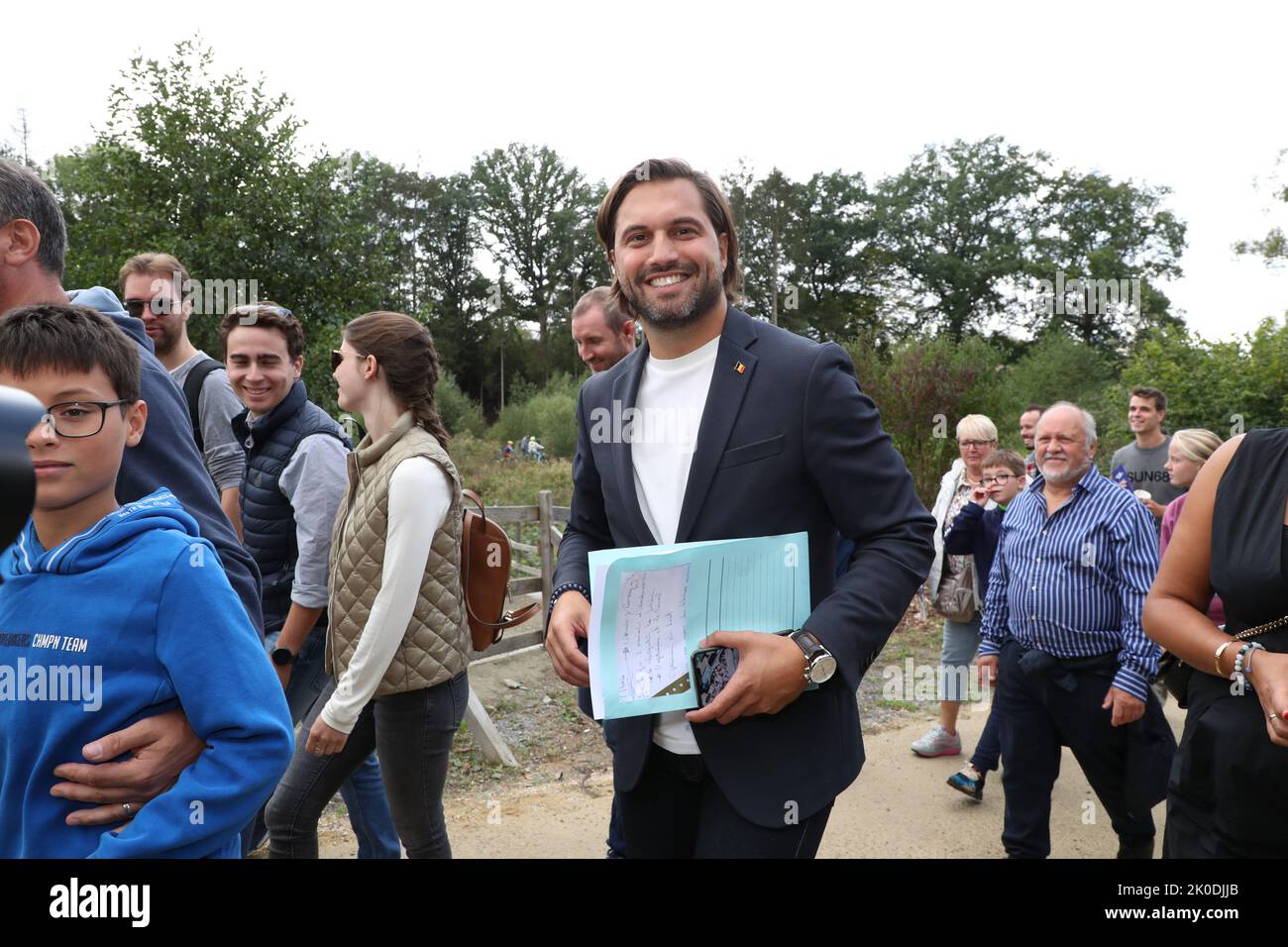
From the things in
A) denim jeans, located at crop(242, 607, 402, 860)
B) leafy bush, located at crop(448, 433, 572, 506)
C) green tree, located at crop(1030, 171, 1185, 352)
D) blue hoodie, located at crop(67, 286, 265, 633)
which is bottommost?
leafy bush, located at crop(448, 433, 572, 506)

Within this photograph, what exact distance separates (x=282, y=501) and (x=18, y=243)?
171cm

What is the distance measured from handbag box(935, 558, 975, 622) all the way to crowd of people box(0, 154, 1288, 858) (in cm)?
226

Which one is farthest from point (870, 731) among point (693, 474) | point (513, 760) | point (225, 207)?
point (225, 207)

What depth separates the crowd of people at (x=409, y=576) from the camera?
1.68 m

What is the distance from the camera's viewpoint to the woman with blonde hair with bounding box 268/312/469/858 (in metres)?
3.01

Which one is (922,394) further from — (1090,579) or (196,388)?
(196,388)

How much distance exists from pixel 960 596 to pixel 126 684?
5422 millimetres

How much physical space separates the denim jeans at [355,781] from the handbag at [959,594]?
393 centimetres

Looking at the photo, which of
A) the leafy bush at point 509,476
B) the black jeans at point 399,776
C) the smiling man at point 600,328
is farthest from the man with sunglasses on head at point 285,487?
the leafy bush at point 509,476

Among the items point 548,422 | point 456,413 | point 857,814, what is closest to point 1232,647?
point 857,814

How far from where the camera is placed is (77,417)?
5.77 ft

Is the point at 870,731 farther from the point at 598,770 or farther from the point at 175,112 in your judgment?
the point at 175,112

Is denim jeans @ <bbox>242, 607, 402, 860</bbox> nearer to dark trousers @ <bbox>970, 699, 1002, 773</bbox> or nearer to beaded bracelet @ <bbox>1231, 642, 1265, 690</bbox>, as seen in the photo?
beaded bracelet @ <bbox>1231, 642, 1265, 690</bbox>

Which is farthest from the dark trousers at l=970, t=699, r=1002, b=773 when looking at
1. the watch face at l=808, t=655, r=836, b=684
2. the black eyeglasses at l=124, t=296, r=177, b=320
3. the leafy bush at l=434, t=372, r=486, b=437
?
the leafy bush at l=434, t=372, r=486, b=437
